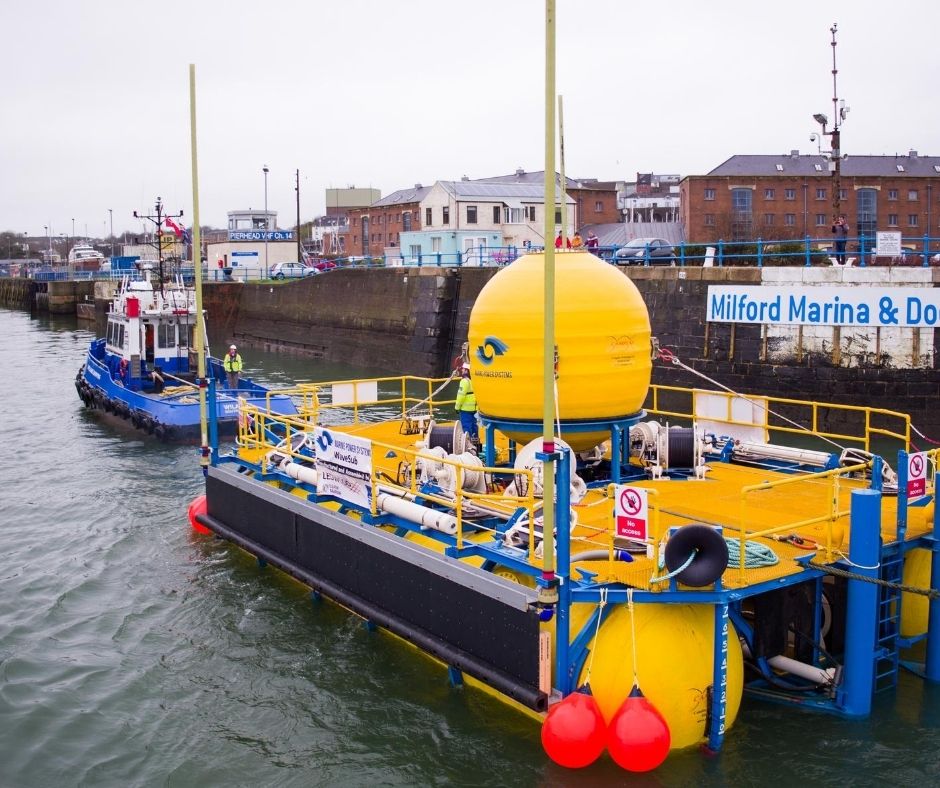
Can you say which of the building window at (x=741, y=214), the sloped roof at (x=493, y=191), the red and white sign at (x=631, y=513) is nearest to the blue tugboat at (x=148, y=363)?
the red and white sign at (x=631, y=513)

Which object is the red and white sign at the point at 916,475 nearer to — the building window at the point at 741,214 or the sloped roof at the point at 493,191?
the sloped roof at the point at 493,191

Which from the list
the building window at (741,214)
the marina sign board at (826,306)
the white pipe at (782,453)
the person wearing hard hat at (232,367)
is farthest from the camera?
the building window at (741,214)

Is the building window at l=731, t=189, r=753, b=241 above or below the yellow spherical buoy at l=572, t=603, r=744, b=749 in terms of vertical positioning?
above

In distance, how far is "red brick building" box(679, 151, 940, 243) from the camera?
71.8 meters

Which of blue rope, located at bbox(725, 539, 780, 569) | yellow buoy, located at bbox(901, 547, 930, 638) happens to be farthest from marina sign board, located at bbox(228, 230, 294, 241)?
blue rope, located at bbox(725, 539, 780, 569)

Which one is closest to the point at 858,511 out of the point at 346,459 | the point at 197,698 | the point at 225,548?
the point at 346,459

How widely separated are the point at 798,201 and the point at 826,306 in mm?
49967

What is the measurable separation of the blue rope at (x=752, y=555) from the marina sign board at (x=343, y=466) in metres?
4.71

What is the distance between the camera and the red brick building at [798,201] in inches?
2827

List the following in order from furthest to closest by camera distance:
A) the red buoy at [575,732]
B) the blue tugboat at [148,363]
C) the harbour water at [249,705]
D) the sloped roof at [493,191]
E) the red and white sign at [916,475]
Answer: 1. the sloped roof at [493,191]
2. the blue tugboat at [148,363]
3. the red and white sign at [916,475]
4. the harbour water at [249,705]
5. the red buoy at [575,732]

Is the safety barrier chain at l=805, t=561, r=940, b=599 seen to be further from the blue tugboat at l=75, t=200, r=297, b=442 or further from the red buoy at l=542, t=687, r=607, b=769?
the blue tugboat at l=75, t=200, r=297, b=442

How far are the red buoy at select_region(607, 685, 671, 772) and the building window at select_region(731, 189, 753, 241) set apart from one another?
6726cm

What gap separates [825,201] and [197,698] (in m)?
70.3

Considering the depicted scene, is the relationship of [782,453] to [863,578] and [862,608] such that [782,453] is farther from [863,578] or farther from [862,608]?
[863,578]
